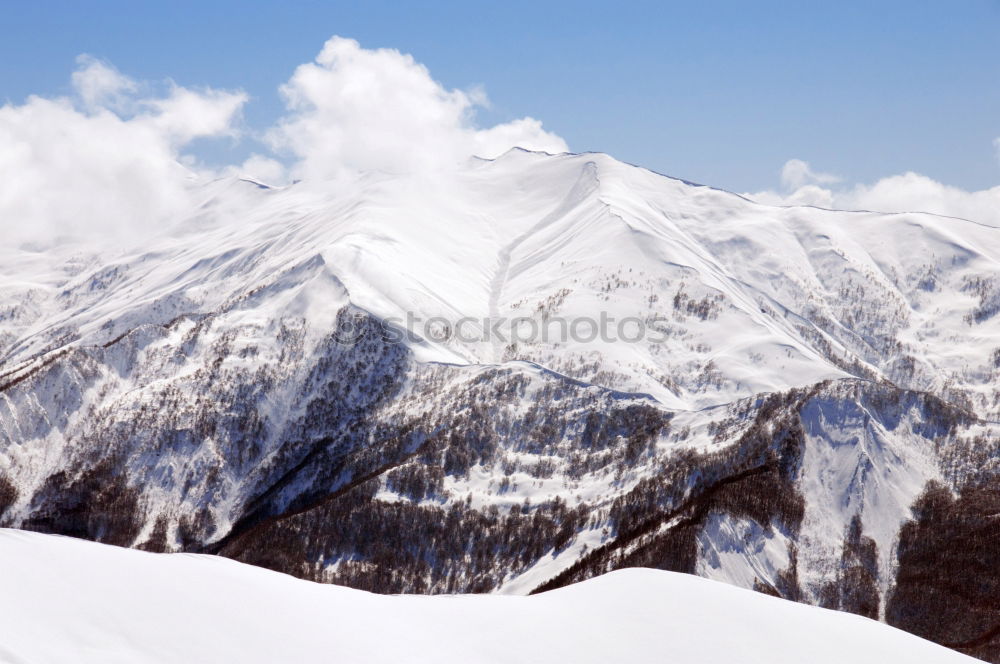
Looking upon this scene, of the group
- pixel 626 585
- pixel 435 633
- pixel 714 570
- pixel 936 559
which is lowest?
pixel 435 633

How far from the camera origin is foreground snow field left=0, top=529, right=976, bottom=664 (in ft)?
82.9

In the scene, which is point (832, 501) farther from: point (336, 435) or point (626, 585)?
point (626, 585)

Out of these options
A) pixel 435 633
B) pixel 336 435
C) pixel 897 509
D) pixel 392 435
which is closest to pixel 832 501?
pixel 897 509

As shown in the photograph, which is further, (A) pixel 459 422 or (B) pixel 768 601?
(A) pixel 459 422

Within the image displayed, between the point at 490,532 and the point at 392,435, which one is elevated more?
the point at 392,435

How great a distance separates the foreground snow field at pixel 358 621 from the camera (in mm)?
25266

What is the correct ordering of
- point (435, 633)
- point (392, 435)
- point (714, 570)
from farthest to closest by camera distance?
point (392, 435) < point (714, 570) < point (435, 633)

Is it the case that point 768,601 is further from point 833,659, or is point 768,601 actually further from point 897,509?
point 897,509

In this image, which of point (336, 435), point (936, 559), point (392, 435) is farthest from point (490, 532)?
point (936, 559)

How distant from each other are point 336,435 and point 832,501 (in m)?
107

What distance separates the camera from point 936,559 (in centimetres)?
13500

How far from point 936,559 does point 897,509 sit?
44.6 ft

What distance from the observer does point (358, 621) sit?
33.7 m

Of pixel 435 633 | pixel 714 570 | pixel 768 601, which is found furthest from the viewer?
pixel 714 570
